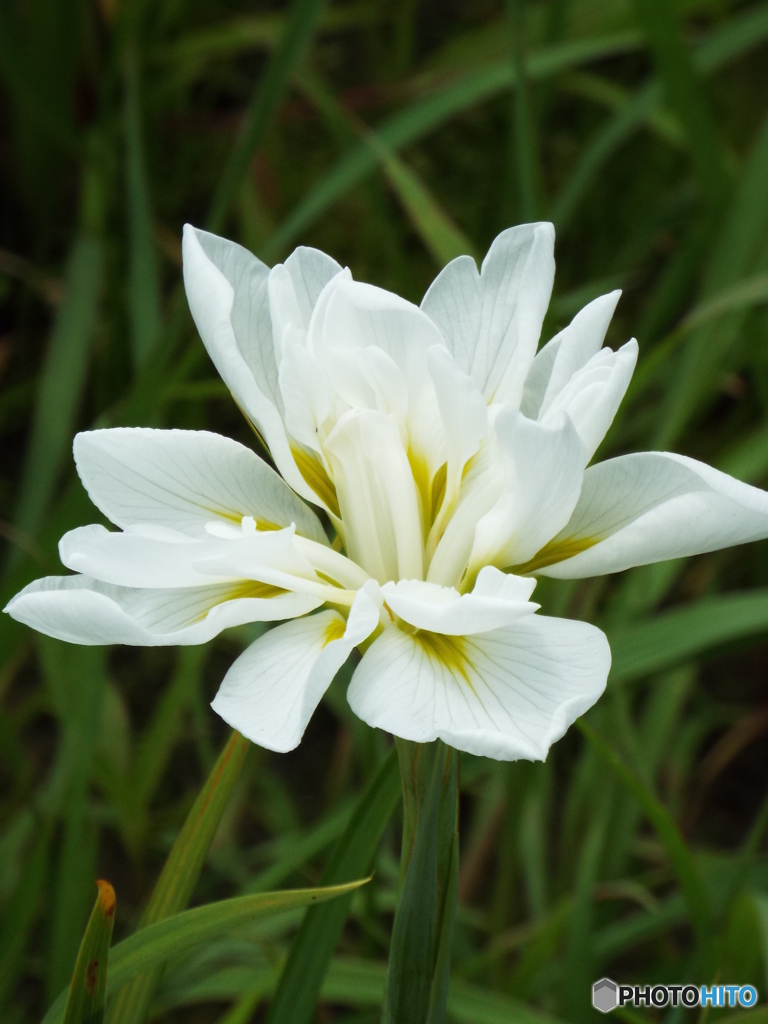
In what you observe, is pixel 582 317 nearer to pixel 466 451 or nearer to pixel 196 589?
pixel 466 451

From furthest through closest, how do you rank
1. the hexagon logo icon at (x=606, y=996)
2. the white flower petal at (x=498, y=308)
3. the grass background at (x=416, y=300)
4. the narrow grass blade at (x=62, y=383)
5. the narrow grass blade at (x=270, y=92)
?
the narrow grass blade at (x=62, y=383) → the narrow grass blade at (x=270, y=92) → the grass background at (x=416, y=300) → the hexagon logo icon at (x=606, y=996) → the white flower petal at (x=498, y=308)

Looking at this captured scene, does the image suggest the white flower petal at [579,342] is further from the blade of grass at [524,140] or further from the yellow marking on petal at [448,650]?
the blade of grass at [524,140]

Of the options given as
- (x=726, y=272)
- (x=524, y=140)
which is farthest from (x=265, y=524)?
(x=726, y=272)

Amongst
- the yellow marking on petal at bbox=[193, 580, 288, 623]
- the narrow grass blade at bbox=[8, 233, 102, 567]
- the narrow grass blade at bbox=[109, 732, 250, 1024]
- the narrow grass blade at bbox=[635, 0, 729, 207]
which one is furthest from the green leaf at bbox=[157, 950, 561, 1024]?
the narrow grass blade at bbox=[635, 0, 729, 207]

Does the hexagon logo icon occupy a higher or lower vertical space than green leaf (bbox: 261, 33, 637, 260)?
lower

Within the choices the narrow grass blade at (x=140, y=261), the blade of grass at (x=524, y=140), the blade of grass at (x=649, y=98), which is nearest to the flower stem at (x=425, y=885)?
the blade of grass at (x=524, y=140)

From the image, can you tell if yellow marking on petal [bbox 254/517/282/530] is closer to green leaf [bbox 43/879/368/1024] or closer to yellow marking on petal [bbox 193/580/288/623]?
yellow marking on petal [bbox 193/580/288/623]
